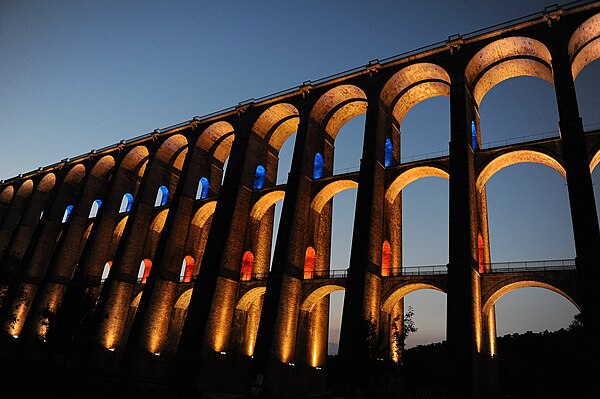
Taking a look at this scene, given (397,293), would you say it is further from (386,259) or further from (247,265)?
(247,265)

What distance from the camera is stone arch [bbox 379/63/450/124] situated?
1200 inches

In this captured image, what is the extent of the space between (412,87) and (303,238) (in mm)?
13247

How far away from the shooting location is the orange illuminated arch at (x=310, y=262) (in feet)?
102

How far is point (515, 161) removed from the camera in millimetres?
26703

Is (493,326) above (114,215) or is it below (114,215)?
below

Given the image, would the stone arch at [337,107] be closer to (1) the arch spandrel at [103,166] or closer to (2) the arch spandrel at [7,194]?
(1) the arch spandrel at [103,166]

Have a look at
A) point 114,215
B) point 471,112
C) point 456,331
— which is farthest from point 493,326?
point 114,215

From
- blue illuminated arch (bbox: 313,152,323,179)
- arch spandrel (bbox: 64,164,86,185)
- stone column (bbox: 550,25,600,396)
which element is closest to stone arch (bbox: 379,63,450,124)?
blue illuminated arch (bbox: 313,152,323,179)

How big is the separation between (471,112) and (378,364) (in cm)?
1647

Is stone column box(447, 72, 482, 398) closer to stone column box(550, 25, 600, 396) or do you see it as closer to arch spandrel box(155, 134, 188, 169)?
stone column box(550, 25, 600, 396)

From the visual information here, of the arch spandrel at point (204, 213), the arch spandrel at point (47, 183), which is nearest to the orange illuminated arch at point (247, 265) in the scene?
the arch spandrel at point (204, 213)

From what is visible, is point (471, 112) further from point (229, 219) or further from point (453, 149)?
point (229, 219)

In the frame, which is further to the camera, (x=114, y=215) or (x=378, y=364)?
(x=114, y=215)

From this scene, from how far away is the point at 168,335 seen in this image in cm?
3331
